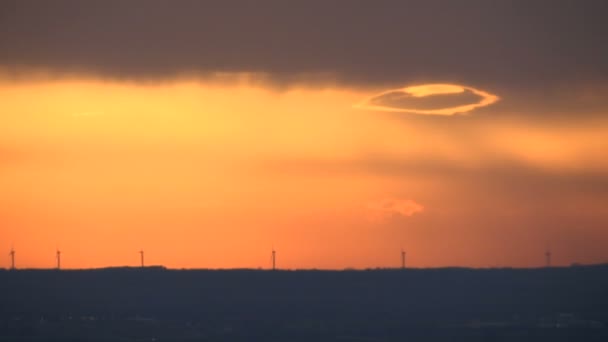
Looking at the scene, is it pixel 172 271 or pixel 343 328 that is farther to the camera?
pixel 172 271

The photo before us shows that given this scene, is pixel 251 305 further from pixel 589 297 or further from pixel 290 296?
pixel 589 297

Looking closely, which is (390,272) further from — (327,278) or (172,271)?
(172,271)

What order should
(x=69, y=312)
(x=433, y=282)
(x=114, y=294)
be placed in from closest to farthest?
1. (x=69, y=312)
2. (x=114, y=294)
3. (x=433, y=282)

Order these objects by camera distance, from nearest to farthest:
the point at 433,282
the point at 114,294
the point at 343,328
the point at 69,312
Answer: the point at 343,328 → the point at 69,312 → the point at 114,294 → the point at 433,282

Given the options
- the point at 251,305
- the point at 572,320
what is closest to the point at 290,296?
the point at 251,305

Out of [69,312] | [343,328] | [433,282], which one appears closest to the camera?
[343,328]

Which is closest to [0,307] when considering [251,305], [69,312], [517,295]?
[69,312]
